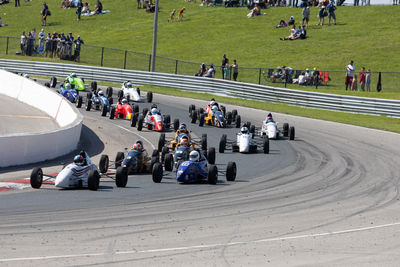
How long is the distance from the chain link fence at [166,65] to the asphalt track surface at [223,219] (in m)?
18.9

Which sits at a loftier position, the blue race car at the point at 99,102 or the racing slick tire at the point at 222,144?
the blue race car at the point at 99,102

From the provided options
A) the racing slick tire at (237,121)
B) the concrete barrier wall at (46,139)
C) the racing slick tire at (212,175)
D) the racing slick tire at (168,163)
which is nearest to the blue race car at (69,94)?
the concrete barrier wall at (46,139)

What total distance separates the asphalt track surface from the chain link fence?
18.9m

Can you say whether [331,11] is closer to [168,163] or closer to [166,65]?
[166,65]

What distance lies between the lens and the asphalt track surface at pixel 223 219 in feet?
26.4

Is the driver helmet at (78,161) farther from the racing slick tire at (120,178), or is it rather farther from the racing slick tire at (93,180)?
the racing slick tire at (120,178)

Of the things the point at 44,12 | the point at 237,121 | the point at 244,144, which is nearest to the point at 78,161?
the point at 244,144

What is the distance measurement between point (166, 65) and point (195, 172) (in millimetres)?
30243

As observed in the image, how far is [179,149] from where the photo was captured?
52.1ft

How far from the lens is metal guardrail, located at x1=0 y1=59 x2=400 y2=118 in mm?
29312

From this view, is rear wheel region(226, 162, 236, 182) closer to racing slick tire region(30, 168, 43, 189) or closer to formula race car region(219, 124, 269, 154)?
formula race car region(219, 124, 269, 154)

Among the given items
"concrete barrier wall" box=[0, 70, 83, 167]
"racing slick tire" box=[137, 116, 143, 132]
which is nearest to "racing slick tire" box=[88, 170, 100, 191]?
"concrete barrier wall" box=[0, 70, 83, 167]

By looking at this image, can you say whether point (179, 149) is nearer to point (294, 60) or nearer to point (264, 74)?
point (264, 74)

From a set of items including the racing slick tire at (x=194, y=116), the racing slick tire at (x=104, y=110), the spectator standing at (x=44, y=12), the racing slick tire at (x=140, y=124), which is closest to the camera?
the racing slick tire at (x=140, y=124)
